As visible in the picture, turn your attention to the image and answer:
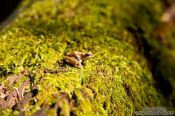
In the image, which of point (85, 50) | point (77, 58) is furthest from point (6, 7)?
point (77, 58)

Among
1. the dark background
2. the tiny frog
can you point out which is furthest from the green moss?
the dark background

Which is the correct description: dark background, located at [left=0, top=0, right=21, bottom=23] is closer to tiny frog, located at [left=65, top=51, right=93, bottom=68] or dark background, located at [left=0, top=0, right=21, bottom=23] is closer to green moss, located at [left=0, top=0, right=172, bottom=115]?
green moss, located at [left=0, top=0, right=172, bottom=115]

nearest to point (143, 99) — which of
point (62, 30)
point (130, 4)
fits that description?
point (62, 30)

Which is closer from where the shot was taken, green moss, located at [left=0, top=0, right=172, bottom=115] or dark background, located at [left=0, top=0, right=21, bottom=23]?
green moss, located at [left=0, top=0, right=172, bottom=115]

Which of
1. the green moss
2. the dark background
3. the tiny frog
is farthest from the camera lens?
the dark background

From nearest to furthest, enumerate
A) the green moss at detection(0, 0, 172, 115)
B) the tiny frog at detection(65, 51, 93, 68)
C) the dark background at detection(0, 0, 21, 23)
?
the green moss at detection(0, 0, 172, 115), the tiny frog at detection(65, 51, 93, 68), the dark background at detection(0, 0, 21, 23)

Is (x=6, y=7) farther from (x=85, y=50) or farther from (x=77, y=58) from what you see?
(x=77, y=58)

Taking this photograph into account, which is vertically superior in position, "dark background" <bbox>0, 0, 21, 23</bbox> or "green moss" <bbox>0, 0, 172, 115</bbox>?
"dark background" <bbox>0, 0, 21, 23</bbox>
